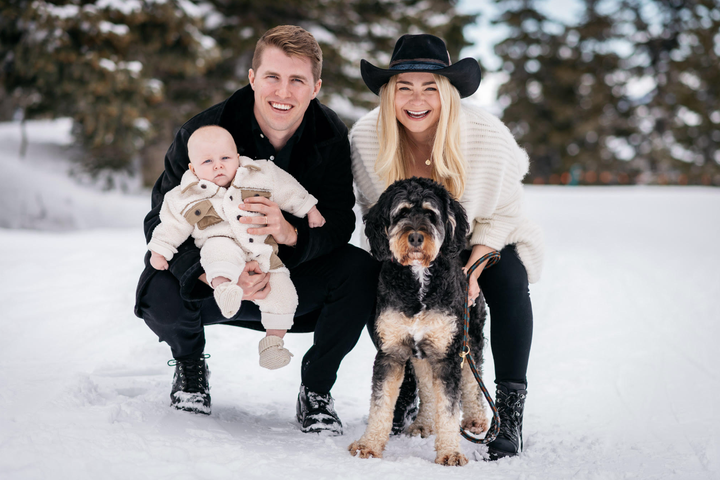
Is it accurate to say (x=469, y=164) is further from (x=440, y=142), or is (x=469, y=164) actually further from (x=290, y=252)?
(x=290, y=252)

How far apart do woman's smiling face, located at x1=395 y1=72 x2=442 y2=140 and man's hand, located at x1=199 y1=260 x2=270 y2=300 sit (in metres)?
1.16

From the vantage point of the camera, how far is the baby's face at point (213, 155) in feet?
9.82

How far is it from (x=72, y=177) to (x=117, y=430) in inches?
434

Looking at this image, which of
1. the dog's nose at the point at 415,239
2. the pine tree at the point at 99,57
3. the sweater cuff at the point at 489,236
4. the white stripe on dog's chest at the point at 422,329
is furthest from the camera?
the pine tree at the point at 99,57

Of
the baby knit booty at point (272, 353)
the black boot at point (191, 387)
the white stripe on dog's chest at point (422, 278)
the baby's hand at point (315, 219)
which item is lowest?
the black boot at point (191, 387)

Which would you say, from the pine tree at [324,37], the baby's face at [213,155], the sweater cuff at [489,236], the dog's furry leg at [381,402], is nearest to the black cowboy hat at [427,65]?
the sweater cuff at [489,236]

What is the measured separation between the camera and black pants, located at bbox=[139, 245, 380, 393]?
3012 mm

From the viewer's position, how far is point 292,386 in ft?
13.0

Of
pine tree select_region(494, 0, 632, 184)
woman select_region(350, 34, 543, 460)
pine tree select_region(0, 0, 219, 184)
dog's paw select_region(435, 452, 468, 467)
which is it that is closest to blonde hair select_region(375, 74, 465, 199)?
woman select_region(350, 34, 543, 460)

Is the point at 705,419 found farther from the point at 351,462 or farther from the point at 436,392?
the point at 351,462

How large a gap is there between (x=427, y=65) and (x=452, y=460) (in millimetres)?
2038

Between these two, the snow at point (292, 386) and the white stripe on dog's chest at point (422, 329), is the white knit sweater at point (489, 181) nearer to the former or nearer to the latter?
the white stripe on dog's chest at point (422, 329)

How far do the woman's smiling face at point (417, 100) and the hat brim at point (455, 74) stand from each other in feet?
0.16

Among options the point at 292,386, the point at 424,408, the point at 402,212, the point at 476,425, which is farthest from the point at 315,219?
the point at 476,425
